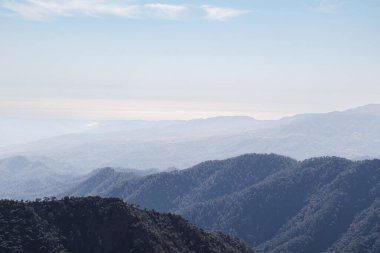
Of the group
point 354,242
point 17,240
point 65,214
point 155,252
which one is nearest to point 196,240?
point 155,252

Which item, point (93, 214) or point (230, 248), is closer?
point (93, 214)

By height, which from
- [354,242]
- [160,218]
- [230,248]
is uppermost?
[160,218]

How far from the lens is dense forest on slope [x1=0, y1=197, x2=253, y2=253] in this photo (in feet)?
319

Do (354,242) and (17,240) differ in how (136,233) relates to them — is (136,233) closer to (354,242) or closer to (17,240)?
(17,240)

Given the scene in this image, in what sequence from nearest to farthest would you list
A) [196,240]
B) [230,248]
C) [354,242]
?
[196,240], [230,248], [354,242]

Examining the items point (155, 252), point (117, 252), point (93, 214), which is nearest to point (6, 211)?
point (93, 214)

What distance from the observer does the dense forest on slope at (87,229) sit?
97.4m

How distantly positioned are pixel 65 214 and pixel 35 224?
20.8 ft

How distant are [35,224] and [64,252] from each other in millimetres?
10108

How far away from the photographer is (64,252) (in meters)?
95.0

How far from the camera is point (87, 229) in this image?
10275 cm

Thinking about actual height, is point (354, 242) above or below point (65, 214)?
below

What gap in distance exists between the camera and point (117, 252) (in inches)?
3890

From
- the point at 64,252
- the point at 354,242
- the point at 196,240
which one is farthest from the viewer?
the point at 354,242
